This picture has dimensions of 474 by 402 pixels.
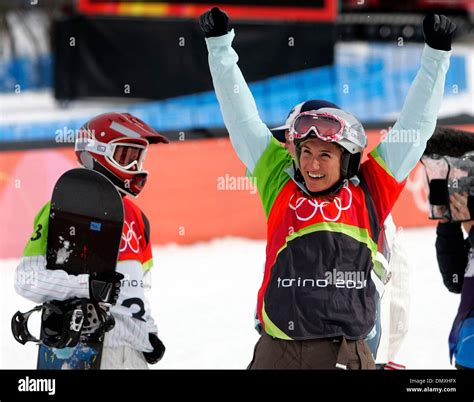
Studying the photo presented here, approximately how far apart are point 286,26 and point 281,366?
30.7 ft

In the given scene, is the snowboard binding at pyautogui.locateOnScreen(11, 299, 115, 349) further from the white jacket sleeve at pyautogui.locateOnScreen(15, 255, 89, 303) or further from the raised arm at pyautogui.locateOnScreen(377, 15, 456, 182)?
the raised arm at pyautogui.locateOnScreen(377, 15, 456, 182)

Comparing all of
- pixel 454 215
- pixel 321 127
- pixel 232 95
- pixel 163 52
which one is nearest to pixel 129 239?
pixel 232 95

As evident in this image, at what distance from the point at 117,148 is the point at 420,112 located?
1281 mm

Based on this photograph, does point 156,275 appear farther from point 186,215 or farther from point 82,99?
point 82,99

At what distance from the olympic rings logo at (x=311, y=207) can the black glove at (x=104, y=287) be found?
2.45 feet

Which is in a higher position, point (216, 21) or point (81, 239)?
point (216, 21)

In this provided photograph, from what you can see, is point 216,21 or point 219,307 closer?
point 216,21

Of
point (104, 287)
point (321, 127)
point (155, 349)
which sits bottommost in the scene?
→ point (155, 349)

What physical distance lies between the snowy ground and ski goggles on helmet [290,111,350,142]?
2099mm

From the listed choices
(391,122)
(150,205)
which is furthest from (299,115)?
(391,122)

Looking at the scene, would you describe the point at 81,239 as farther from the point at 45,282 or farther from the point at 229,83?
the point at 229,83

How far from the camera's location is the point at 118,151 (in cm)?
496

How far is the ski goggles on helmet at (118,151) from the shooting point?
4934mm

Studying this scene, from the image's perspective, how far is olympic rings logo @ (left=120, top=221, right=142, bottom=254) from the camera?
476cm
